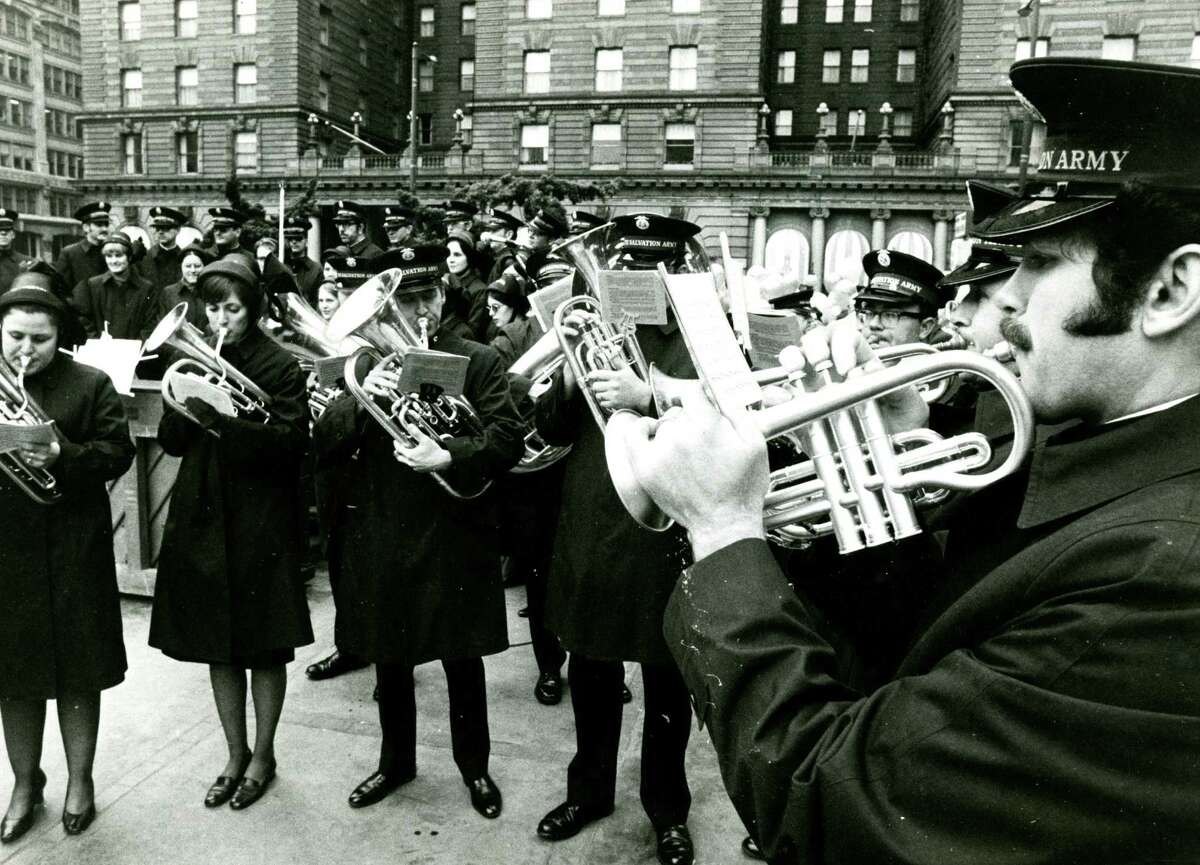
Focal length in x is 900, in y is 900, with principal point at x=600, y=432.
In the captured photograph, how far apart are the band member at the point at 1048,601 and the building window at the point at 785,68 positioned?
205 ft

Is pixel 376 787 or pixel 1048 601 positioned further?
pixel 376 787

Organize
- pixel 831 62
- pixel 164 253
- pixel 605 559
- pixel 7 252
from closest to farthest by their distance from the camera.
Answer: pixel 605 559, pixel 164 253, pixel 7 252, pixel 831 62

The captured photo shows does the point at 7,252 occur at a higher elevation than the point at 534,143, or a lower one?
lower

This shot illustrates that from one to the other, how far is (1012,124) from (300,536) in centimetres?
4515

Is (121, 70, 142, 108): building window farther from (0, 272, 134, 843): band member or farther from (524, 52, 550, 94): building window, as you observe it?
(0, 272, 134, 843): band member

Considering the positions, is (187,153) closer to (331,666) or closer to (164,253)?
(164,253)

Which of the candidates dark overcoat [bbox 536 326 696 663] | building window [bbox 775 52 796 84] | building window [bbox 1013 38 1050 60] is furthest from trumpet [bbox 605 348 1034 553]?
building window [bbox 775 52 796 84]

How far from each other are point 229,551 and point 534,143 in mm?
46185

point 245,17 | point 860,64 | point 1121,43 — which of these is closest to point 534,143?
point 245,17

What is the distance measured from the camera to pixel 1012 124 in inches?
1645

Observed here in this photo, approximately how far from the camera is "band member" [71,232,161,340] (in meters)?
10.6

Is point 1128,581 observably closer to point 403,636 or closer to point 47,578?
point 403,636

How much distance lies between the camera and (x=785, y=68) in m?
58.6

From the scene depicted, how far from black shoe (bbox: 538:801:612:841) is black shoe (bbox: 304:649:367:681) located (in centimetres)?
187
